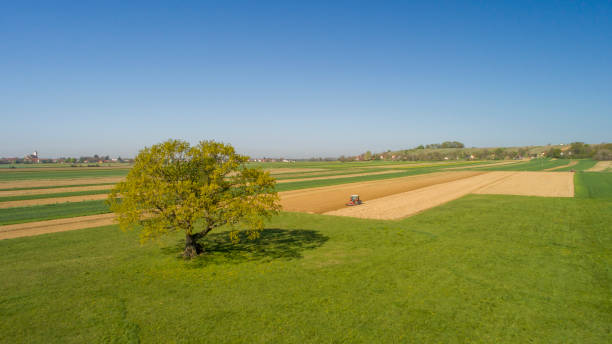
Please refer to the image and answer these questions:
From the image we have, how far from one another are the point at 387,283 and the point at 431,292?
2.17m

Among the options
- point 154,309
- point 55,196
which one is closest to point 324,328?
point 154,309

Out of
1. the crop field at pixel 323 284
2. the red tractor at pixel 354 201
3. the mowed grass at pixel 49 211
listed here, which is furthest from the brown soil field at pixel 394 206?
the mowed grass at pixel 49 211

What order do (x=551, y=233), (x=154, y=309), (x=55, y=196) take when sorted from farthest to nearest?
1. (x=55, y=196)
2. (x=551, y=233)
3. (x=154, y=309)

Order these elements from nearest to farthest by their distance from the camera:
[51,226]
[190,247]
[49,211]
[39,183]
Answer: [190,247], [51,226], [49,211], [39,183]

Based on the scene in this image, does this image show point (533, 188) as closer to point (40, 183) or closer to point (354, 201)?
point (354, 201)

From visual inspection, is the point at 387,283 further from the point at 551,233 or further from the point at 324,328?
the point at 551,233

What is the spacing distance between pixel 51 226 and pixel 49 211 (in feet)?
38.1

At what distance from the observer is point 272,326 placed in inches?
469

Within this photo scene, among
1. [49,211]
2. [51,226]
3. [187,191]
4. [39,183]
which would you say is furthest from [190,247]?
[39,183]

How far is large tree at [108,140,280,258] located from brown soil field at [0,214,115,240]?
55.7 ft

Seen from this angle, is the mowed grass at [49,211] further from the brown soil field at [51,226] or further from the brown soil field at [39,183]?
the brown soil field at [39,183]

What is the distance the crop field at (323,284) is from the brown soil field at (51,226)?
379 millimetres

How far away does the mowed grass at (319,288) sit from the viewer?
11.6 m

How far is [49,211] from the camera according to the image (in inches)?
1567
